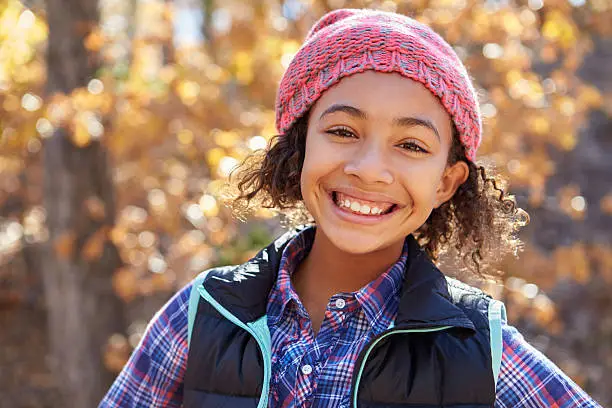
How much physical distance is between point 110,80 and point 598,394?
3.93m

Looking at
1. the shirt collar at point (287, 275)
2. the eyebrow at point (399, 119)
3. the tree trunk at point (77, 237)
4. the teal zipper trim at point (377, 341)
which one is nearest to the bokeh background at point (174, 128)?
the tree trunk at point (77, 237)

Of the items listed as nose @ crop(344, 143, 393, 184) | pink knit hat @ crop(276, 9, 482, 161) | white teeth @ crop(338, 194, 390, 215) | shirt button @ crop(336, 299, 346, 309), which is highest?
pink knit hat @ crop(276, 9, 482, 161)

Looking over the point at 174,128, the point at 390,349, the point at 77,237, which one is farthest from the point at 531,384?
the point at 77,237

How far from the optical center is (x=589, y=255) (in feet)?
14.4

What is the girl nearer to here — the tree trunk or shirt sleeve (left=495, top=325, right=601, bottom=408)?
shirt sleeve (left=495, top=325, right=601, bottom=408)

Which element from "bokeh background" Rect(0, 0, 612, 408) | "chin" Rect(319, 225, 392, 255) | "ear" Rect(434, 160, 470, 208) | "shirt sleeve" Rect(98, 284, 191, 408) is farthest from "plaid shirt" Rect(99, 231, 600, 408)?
"bokeh background" Rect(0, 0, 612, 408)

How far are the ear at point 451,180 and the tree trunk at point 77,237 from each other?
2.46 metres

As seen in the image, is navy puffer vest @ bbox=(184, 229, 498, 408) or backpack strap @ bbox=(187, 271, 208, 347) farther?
backpack strap @ bbox=(187, 271, 208, 347)

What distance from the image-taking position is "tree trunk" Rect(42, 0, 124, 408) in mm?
3916

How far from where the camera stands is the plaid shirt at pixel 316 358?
66.3 inches

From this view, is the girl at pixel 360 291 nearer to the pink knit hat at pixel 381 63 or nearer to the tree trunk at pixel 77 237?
the pink knit hat at pixel 381 63

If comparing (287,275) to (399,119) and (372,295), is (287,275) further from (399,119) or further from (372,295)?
(399,119)

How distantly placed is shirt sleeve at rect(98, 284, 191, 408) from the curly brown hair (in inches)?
15.1

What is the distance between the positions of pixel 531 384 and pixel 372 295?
16.2 inches
